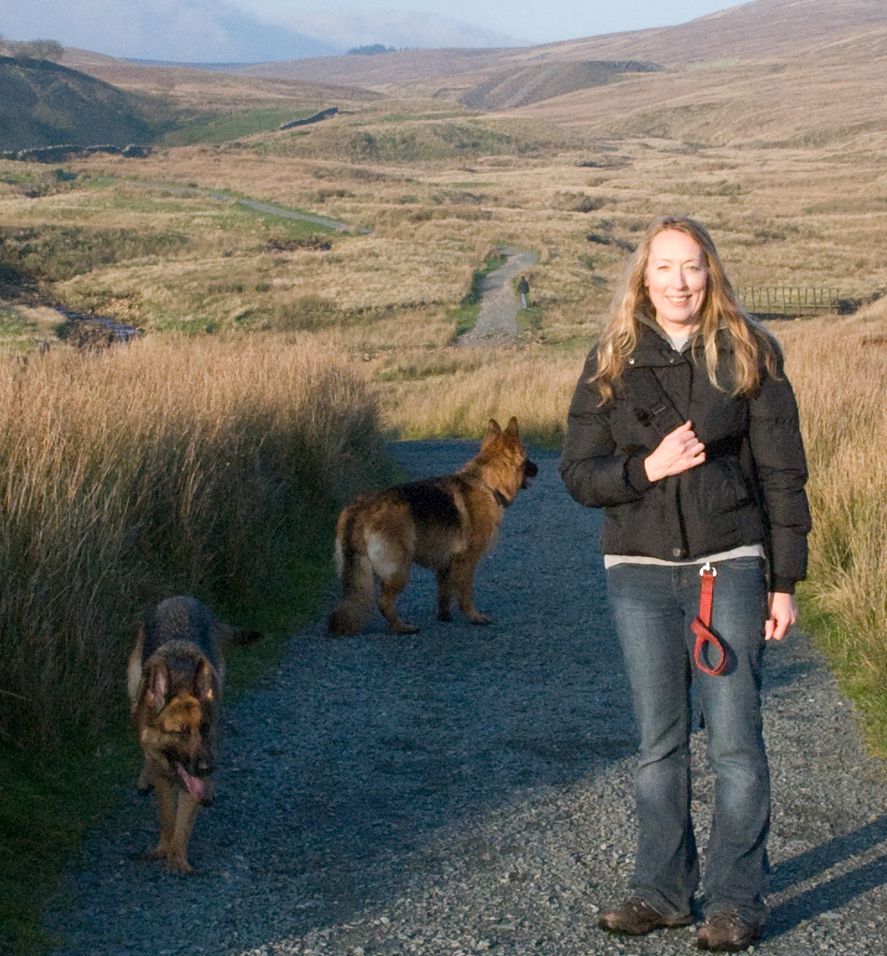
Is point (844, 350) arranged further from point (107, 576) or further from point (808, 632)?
point (107, 576)

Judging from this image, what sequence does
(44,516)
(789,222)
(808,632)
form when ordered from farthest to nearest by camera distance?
1. (789,222)
2. (808,632)
3. (44,516)

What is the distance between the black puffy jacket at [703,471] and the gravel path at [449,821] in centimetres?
119

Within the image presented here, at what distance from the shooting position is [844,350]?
18859 millimetres

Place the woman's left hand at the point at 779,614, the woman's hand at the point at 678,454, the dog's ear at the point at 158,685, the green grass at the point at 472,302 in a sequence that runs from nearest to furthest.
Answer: the woman's hand at the point at 678,454 < the woman's left hand at the point at 779,614 < the dog's ear at the point at 158,685 < the green grass at the point at 472,302

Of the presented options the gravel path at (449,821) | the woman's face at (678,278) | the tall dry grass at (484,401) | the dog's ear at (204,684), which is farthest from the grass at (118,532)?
the tall dry grass at (484,401)

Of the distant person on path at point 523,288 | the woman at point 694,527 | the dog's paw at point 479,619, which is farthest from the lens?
the distant person on path at point 523,288

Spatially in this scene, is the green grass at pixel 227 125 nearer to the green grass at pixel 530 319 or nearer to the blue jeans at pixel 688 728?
the green grass at pixel 530 319

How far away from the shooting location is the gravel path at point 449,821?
4285mm

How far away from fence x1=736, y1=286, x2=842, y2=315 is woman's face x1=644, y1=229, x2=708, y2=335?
33.8 m

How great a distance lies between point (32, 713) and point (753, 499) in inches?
127

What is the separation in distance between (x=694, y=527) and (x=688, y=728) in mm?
666

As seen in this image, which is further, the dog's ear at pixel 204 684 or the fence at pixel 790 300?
the fence at pixel 790 300

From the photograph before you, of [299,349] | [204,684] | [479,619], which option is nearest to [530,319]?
[299,349]

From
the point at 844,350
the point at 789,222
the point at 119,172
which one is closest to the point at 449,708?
the point at 844,350
